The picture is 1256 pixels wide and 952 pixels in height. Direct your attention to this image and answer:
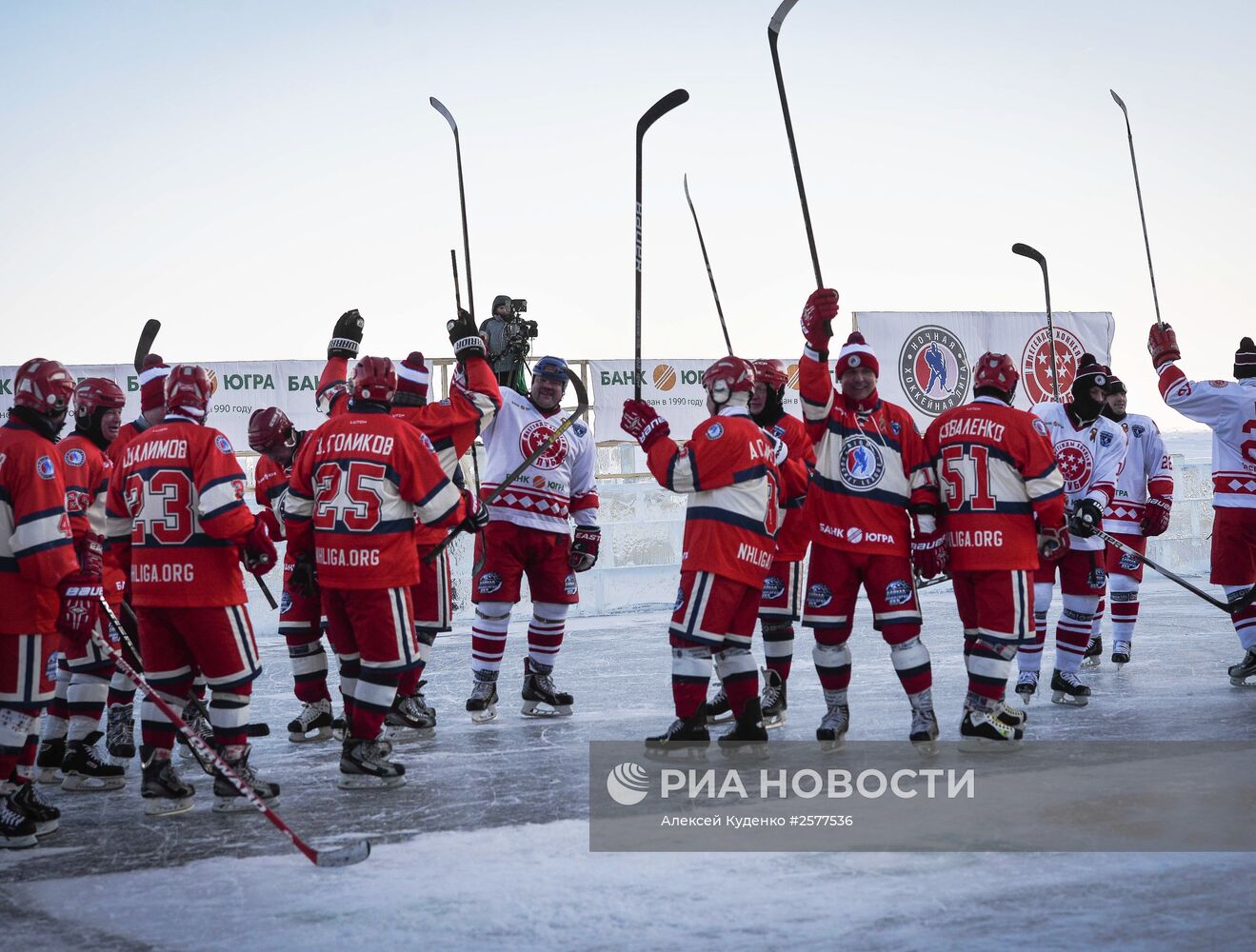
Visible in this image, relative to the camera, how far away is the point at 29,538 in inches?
167

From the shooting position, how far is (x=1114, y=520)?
8062mm

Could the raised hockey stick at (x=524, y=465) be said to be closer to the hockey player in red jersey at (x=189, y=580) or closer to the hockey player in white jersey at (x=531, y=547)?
the hockey player in white jersey at (x=531, y=547)

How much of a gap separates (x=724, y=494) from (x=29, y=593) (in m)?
2.70

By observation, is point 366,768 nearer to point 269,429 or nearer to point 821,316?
point 269,429

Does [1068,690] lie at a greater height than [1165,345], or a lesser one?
lesser

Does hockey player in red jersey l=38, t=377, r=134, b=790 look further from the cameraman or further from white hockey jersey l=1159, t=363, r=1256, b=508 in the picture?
white hockey jersey l=1159, t=363, r=1256, b=508

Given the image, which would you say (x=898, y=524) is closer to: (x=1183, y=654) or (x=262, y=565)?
(x=262, y=565)

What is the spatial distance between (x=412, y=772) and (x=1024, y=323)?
12412 mm

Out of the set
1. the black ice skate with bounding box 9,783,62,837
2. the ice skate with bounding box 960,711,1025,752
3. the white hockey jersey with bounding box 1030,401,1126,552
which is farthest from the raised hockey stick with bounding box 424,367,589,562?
the white hockey jersey with bounding box 1030,401,1126,552

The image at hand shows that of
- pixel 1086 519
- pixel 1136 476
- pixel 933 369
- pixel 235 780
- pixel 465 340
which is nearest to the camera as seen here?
pixel 235 780

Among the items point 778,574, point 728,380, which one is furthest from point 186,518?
point 778,574

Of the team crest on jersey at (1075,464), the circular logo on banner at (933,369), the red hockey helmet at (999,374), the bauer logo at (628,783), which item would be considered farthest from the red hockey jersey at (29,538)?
the circular logo on banner at (933,369)

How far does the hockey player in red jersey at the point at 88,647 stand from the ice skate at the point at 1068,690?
4654mm

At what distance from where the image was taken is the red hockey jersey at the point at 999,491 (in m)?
5.36
